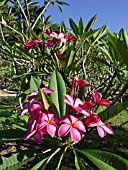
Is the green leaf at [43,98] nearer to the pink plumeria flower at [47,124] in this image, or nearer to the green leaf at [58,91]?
the pink plumeria flower at [47,124]

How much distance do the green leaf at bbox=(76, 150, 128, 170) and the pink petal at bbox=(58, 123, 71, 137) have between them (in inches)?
7.0

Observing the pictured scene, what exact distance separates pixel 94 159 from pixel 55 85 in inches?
15.0

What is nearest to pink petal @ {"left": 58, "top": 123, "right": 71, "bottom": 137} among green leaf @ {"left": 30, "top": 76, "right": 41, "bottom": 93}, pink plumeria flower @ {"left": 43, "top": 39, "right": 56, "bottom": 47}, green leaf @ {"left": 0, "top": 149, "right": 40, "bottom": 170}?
green leaf @ {"left": 0, "top": 149, "right": 40, "bottom": 170}

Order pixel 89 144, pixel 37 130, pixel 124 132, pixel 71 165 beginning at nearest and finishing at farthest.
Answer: pixel 37 130
pixel 71 165
pixel 89 144
pixel 124 132

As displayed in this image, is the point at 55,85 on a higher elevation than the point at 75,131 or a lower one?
higher

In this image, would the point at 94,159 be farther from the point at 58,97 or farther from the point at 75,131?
the point at 58,97

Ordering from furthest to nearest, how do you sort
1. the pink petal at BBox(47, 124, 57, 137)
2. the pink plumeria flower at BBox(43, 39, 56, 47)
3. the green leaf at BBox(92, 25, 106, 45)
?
1. the green leaf at BBox(92, 25, 106, 45)
2. the pink plumeria flower at BBox(43, 39, 56, 47)
3. the pink petal at BBox(47, 124, 57, 137)

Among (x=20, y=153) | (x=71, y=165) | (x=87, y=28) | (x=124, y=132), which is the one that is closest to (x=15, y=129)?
(x=20, y=153)

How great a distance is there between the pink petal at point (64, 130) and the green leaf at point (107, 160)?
0.18m

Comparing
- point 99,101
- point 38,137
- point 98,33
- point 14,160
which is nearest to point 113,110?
point 99,101

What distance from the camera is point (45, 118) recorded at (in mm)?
806

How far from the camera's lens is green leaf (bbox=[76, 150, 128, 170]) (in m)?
0.82

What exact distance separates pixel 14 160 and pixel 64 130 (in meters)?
0.28

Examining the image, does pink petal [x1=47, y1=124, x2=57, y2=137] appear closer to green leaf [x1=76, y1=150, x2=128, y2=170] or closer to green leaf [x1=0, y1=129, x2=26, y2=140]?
green leaf [x1=76, y1=150, x2=128, y2=170]
